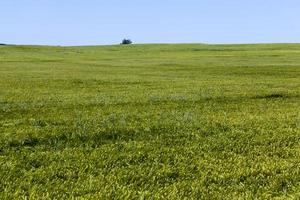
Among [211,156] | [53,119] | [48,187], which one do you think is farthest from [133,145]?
[53,119]

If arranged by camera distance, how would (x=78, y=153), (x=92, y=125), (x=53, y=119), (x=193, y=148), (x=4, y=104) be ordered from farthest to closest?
(x=4, y=104) → (x=53, y=119) → (x=92, y=125) → (x=193, y=148) → (x=78, y=153)

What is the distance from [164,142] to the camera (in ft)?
36.0

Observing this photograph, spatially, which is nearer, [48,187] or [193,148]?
[48,187]

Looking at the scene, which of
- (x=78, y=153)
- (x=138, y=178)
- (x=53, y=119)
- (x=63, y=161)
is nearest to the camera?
(x=138, y=178)

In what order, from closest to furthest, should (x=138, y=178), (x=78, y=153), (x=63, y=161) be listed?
(x=138, y=178)
(x=63, y=161)
(x=78, y=153)

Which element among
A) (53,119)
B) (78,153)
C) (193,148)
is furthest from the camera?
(53,119)

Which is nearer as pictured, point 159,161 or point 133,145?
point 159,161

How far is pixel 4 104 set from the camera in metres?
17.3

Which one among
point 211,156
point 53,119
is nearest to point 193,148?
point 211,156

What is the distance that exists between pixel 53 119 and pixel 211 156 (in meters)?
5.68

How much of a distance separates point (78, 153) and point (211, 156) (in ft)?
8.55

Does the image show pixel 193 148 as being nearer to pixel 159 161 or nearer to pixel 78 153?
pixel 159 161

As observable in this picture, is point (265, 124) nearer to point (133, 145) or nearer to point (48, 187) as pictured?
point (133, 145)

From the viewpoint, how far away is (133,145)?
10.6 m
